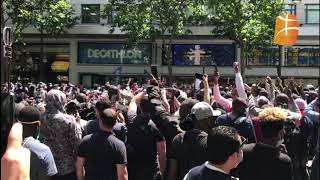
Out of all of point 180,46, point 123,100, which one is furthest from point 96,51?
point 123,100

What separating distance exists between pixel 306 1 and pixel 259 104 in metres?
32.8

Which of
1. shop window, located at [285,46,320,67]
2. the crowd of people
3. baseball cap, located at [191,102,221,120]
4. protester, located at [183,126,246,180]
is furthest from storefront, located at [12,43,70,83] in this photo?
protester, located at [183,126,246,180]

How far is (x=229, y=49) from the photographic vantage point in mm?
41500

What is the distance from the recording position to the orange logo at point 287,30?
17.7ft

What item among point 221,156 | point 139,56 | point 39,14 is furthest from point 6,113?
point 139,56

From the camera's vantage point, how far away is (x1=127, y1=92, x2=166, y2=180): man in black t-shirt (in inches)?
242

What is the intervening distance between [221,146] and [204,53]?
127 feet

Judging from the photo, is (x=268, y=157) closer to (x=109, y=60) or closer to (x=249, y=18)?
(x=249, y=18)

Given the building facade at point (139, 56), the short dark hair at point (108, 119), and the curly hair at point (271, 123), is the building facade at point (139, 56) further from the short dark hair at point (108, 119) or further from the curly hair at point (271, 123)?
the curly hair at point (271, 123)

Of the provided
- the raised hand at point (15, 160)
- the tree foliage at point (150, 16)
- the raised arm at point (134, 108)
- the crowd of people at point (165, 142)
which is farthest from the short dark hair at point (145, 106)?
the tree foliage at point (150, 16)

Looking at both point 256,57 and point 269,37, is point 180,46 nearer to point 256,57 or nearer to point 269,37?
point 256,57

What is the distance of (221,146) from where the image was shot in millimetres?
3338

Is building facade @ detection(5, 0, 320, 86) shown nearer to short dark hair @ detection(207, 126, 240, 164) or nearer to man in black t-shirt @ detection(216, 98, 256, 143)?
man in black t-shirt @ detection(216, 98, 256, 143)

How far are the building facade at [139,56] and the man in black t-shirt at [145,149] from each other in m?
33.9
